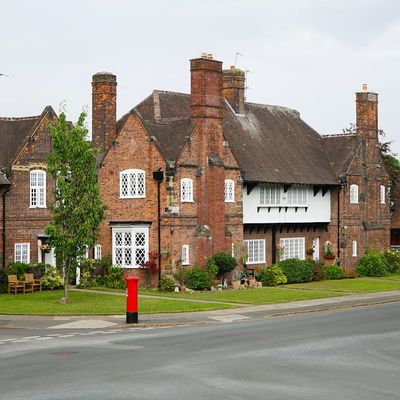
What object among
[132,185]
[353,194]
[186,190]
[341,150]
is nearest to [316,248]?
[353,194]

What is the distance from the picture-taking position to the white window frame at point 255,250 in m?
51.5

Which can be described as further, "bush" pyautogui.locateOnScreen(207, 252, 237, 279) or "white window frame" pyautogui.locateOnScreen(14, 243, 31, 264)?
"white window frame" pyautogui.locateOnScreen(14, 243, 31, 264)

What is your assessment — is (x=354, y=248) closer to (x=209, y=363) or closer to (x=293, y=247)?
(x=293, y=247)

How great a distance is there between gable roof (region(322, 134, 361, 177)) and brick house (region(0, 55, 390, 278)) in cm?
12

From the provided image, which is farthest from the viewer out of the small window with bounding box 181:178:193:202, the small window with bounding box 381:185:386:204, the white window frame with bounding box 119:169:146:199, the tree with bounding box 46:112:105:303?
the small window with bounding box 381:185:386:204

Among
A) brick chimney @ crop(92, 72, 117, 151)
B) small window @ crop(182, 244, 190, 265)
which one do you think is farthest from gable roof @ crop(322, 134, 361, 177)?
brick chimney @ crop(92, 72, 117, 151)

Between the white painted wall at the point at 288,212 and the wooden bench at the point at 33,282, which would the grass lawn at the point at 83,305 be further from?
the white painted wall at the point at 288,212

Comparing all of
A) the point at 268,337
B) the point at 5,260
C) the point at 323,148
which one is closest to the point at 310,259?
the point at 323,148

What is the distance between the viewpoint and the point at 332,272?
5525 cm

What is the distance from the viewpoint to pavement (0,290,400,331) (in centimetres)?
3111

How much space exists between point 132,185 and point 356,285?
1335cm

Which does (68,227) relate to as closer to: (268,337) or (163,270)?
(163,270)

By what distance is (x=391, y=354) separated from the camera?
2392 cm

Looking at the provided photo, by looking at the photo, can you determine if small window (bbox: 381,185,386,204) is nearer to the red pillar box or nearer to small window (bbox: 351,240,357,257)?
small window (bbox: 351,240,357,257)
